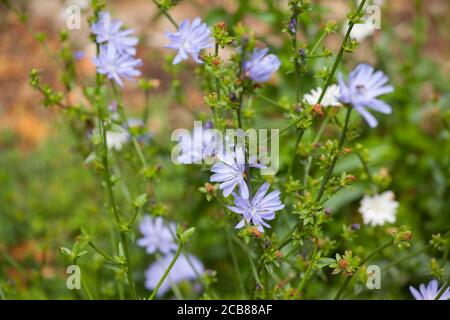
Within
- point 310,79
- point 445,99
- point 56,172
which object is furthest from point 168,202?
point 445,99

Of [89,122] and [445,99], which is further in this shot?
[445,99]

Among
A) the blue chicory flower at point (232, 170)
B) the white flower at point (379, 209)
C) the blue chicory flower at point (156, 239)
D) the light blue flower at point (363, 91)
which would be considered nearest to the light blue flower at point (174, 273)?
the blue chicory flower at point (156, 239)

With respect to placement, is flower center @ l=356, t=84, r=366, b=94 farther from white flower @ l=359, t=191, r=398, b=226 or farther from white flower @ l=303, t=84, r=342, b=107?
white flower @ l=359, t=191, r=398, b=226

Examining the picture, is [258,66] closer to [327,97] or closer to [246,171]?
[246,171]

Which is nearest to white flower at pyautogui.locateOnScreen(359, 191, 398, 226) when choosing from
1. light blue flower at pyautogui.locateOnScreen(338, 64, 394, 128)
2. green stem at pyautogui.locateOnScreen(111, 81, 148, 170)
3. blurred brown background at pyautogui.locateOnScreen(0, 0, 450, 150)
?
light blue flower at pyautogui.locateOnScreen(338, 64, 394, 128)
